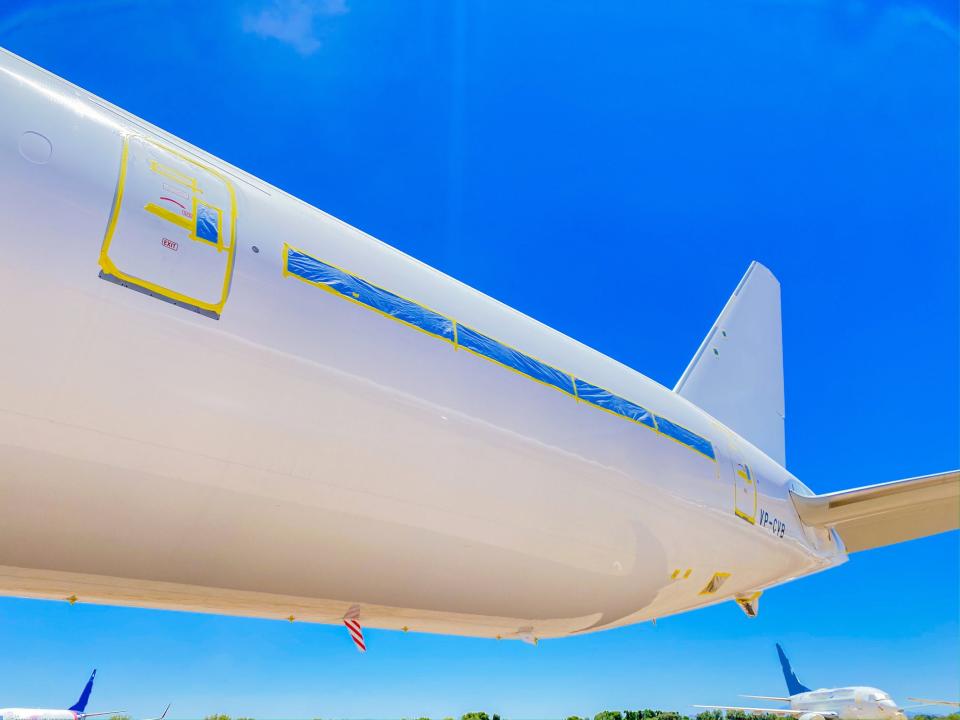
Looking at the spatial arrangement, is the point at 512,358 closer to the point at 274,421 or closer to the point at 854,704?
the point at 274,421

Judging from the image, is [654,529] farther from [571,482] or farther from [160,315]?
[160,315]

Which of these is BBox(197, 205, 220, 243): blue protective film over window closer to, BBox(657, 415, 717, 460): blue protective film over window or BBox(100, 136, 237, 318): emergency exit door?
BBox(100, 136, 237, 318): emergency exit door

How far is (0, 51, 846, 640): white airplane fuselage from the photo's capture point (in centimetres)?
215

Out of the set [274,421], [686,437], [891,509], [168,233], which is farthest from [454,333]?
[891,509]

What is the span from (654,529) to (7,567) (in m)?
3.56

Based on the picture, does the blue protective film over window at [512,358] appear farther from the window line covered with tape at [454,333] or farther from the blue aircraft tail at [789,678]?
the blue aircraft tail at [789,678]

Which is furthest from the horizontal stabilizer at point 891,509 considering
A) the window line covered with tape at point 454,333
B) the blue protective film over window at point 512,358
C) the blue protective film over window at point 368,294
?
the blue protective film over window at point 368,294

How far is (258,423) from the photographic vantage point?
8.25ft

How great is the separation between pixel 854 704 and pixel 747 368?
25793 millimetres

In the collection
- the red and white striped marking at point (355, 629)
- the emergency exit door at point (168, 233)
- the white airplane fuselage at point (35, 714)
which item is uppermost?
the white airplane fuselage at point (35, 714)

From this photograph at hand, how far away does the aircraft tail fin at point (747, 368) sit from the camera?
24.2 feet

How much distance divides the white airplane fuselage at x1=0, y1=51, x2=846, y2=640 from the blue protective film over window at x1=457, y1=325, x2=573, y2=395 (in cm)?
4

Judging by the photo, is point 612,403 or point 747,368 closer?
point 612,403

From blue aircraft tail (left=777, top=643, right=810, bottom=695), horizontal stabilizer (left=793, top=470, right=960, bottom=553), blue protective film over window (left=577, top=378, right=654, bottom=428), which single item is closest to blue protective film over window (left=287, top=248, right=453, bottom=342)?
blue protective film over window (left=577, top=378, right=654, bottom=428)
